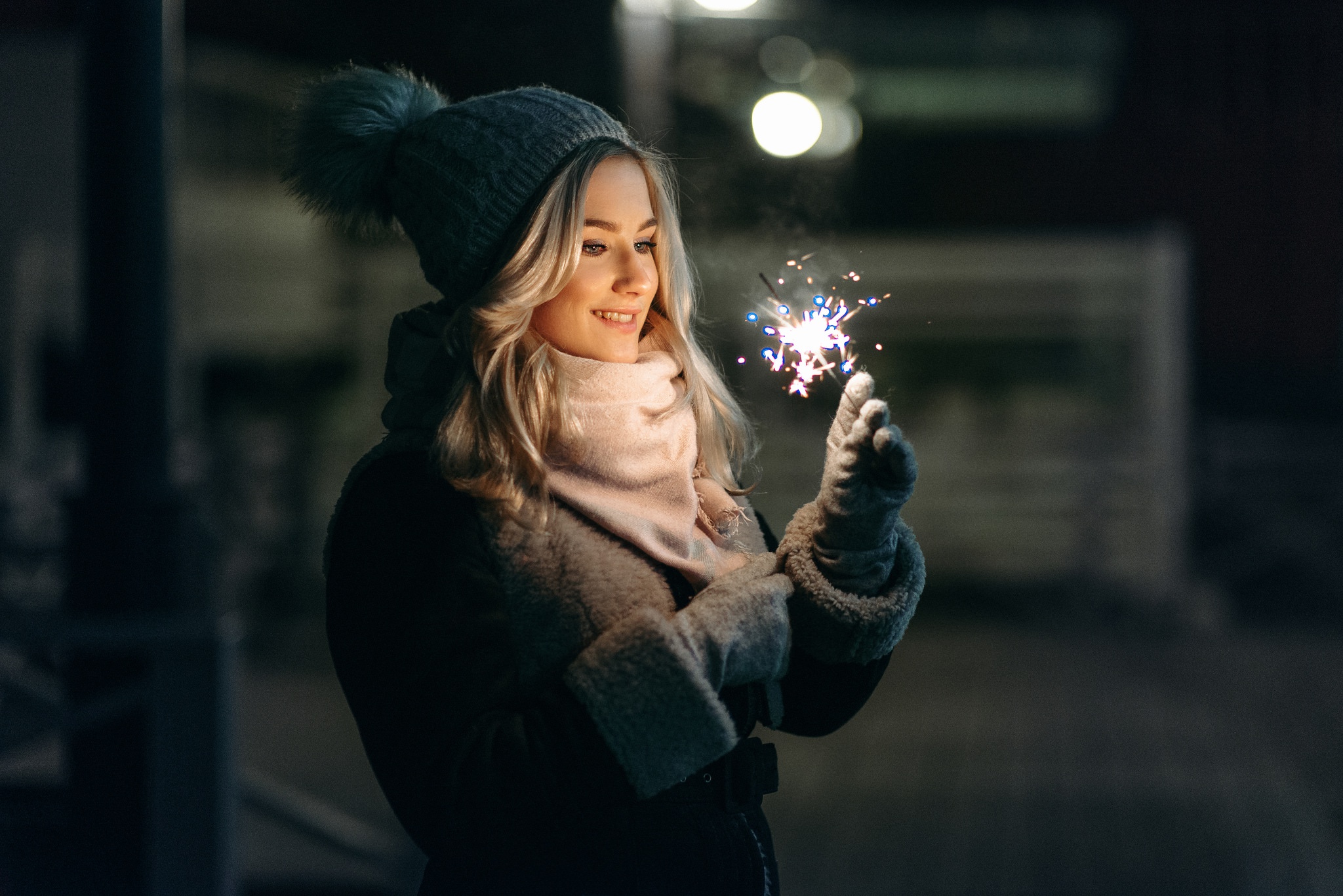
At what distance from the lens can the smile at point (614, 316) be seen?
1363mm

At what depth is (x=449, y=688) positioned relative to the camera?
1.28m

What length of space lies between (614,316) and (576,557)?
0.26 m

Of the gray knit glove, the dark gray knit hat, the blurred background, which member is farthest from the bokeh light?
the gray knit glove

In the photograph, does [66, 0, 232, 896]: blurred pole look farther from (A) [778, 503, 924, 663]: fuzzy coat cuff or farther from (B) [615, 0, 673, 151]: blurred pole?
(B) [615, 0, 673, 151]: blurred pole

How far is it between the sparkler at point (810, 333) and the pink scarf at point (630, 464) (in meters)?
0.15

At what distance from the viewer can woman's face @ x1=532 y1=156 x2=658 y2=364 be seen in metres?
1.35

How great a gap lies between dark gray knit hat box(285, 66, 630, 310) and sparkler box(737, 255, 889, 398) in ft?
0.91

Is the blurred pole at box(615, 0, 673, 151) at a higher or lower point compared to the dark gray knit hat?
higher

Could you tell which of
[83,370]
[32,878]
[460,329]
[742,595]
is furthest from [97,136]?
[742,595]

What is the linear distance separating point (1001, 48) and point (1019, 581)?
16.9 ft

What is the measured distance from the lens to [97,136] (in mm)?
3154

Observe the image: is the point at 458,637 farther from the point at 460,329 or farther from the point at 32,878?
the point at 32,878

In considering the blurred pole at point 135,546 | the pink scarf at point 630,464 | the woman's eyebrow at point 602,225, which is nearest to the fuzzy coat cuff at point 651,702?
the pink scarf at point 630,464

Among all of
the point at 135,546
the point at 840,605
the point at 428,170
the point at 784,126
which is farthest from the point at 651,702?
the point at 135,546
